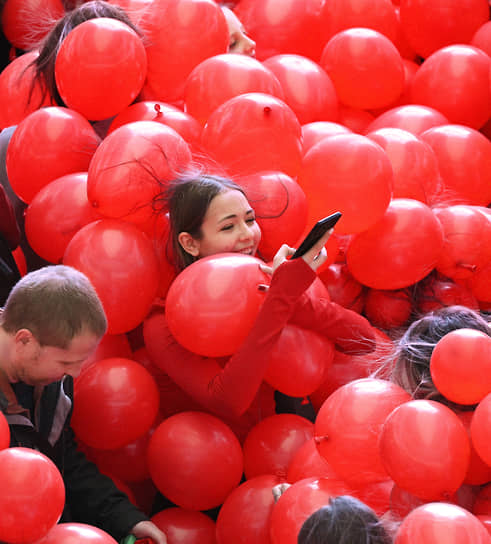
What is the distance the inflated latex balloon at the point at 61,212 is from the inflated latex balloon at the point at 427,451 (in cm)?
88

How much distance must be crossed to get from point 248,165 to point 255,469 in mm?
635

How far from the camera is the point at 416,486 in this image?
1.16m

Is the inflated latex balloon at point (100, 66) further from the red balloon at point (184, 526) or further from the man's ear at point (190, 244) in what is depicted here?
the red balloon at point (184, 526)

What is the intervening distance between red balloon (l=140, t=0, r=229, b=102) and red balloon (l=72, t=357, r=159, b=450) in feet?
2.80

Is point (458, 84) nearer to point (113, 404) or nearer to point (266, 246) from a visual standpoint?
point (266, 246)

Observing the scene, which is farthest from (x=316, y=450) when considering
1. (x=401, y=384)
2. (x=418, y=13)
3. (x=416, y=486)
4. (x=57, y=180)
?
(x=418, y=13)

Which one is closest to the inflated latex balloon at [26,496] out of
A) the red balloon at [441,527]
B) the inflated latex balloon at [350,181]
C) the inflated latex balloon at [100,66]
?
the red balloon at [441,527]

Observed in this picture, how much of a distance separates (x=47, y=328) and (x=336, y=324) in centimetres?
61

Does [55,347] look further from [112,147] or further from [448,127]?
[448,127]

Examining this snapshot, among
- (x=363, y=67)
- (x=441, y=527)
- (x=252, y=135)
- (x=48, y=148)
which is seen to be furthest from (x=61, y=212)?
(x=441, y=527)

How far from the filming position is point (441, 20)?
2562 mm

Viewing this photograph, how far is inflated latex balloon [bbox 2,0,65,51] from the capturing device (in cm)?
266

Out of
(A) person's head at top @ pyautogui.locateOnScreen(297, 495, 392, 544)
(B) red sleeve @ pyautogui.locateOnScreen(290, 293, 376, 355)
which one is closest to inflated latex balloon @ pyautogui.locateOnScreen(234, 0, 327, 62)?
(B) red sleeve @ pyautogui.locateOnScreen(290, 293, 376, 355)

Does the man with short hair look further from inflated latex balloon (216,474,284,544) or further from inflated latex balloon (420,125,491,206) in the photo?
inflated latex balloon (420,125,491,206)
